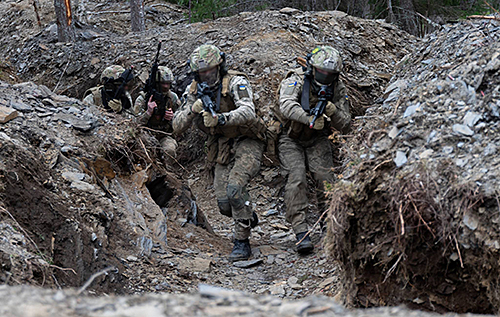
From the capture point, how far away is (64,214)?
5.07 meters

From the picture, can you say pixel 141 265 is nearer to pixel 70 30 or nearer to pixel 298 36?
pixel 298 36

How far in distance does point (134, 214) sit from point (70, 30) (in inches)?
336

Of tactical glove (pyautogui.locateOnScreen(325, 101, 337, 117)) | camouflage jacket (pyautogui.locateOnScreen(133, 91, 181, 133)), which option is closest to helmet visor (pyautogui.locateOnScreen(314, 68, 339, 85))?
tactical glove (pyautogui.locateOnScreen(325, 101, 337, 117))

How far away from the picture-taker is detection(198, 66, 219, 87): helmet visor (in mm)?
6543

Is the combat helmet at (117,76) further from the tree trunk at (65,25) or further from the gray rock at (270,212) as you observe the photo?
the tree trunk at (65,25)

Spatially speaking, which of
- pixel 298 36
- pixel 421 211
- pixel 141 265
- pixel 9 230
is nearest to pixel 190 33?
pixel 298 36

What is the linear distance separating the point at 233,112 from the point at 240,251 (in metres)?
1.67

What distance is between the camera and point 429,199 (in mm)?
3619

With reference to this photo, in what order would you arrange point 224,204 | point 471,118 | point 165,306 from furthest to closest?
point 224,204
point 471,118
point 165,306

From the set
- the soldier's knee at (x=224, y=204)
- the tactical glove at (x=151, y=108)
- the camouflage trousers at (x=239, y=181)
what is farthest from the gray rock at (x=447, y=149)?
the tactical glove at (x=151, y=108)

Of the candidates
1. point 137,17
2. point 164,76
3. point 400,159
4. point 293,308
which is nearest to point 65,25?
point 137,17

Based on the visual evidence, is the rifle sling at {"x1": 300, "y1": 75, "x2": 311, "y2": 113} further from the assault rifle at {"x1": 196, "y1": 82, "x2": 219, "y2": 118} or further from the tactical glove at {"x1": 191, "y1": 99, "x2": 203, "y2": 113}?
the tactical glove at {"x1": 191, "y1": 99, "x2": 203, "y2": 113}

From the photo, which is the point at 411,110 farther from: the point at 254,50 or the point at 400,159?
the point at 254,50

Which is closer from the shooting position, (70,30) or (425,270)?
(425,270)
